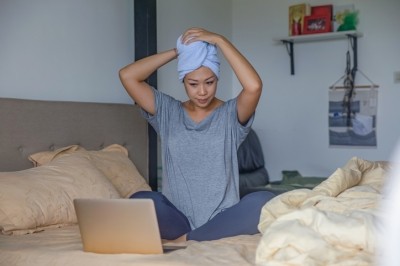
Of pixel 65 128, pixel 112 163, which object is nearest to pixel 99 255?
pixel 112 163

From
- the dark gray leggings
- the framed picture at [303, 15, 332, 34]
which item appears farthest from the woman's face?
the framed picture at [303, 15, 332, 34]

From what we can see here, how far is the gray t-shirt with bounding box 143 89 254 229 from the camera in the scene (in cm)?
243

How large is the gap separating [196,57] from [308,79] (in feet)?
8.23

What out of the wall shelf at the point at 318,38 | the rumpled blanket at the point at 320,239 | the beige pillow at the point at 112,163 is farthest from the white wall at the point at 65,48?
the rumpled blanket at the point at 320,239

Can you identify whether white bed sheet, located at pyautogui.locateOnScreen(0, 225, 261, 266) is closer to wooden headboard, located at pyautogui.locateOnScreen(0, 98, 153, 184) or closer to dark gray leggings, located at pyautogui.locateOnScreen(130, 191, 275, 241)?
dark gray leggings, located at pyautogui.locateOnScreen(130, 191, 275, 241)

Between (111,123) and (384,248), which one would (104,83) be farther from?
(384,248)

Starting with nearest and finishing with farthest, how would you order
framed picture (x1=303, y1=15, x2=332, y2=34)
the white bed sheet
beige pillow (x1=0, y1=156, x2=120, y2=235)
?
the white bed sheet, beige pillow (x1=0, y1=156, x2=120, y2=235), framed picture (x1=303, y1=15, x2=332, y2=34)

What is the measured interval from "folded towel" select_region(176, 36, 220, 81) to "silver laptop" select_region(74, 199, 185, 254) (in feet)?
2.59

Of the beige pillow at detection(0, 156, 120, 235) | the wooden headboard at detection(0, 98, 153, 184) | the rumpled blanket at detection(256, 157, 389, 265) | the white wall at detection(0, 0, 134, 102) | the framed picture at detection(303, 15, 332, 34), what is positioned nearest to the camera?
the rumpled blanket at detection(256, 157, 389, 265)

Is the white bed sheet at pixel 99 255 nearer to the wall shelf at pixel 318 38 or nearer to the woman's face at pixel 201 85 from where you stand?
the woman's face at pixel 201 85

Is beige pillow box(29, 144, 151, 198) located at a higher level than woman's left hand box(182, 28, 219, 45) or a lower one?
lower

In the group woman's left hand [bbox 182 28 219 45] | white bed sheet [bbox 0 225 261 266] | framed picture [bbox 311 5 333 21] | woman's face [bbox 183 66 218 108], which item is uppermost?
framed picture [bbox 311 5 333 21]

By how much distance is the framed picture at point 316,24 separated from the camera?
181 inches

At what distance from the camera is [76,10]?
3350mm
